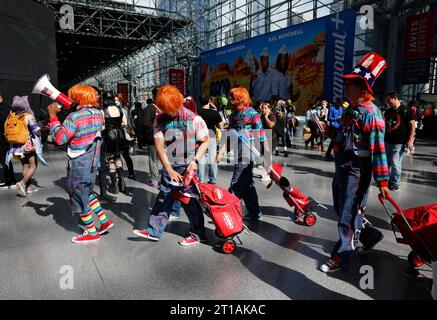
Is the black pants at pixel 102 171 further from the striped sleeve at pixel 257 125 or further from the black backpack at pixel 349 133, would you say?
the black backpack at pixel 349 133

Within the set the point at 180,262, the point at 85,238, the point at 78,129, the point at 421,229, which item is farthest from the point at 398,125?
the point at 85,238

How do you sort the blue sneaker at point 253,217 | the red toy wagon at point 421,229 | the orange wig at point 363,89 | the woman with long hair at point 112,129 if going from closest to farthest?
the red toy wagon at point 421,229 → the orange wig at point 363,89 → the blue sneaker at point 253,217 → the woman with long hair at point 112,129

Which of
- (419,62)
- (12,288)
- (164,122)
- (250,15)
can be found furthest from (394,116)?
(250,15)

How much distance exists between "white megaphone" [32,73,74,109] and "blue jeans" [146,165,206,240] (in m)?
1.23

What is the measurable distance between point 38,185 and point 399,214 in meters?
6.21

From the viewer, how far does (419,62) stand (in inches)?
516

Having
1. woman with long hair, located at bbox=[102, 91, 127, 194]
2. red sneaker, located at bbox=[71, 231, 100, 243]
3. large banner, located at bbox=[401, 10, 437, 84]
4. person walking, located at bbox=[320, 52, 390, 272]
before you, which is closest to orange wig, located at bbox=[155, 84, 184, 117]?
person walking, located at bbox=[320, 52, 390, 272]

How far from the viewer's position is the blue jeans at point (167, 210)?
353 cm

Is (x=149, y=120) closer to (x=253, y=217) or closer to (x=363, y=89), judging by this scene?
(x=253, y=217)

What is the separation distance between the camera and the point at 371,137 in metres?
2.78

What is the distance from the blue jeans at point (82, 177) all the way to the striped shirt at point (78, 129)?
88 mm

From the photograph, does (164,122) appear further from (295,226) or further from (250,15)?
(250,15)

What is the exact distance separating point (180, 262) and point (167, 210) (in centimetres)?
63

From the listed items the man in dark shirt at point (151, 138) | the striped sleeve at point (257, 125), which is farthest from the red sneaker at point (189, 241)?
the man in dark shirt at point (151, 138)
